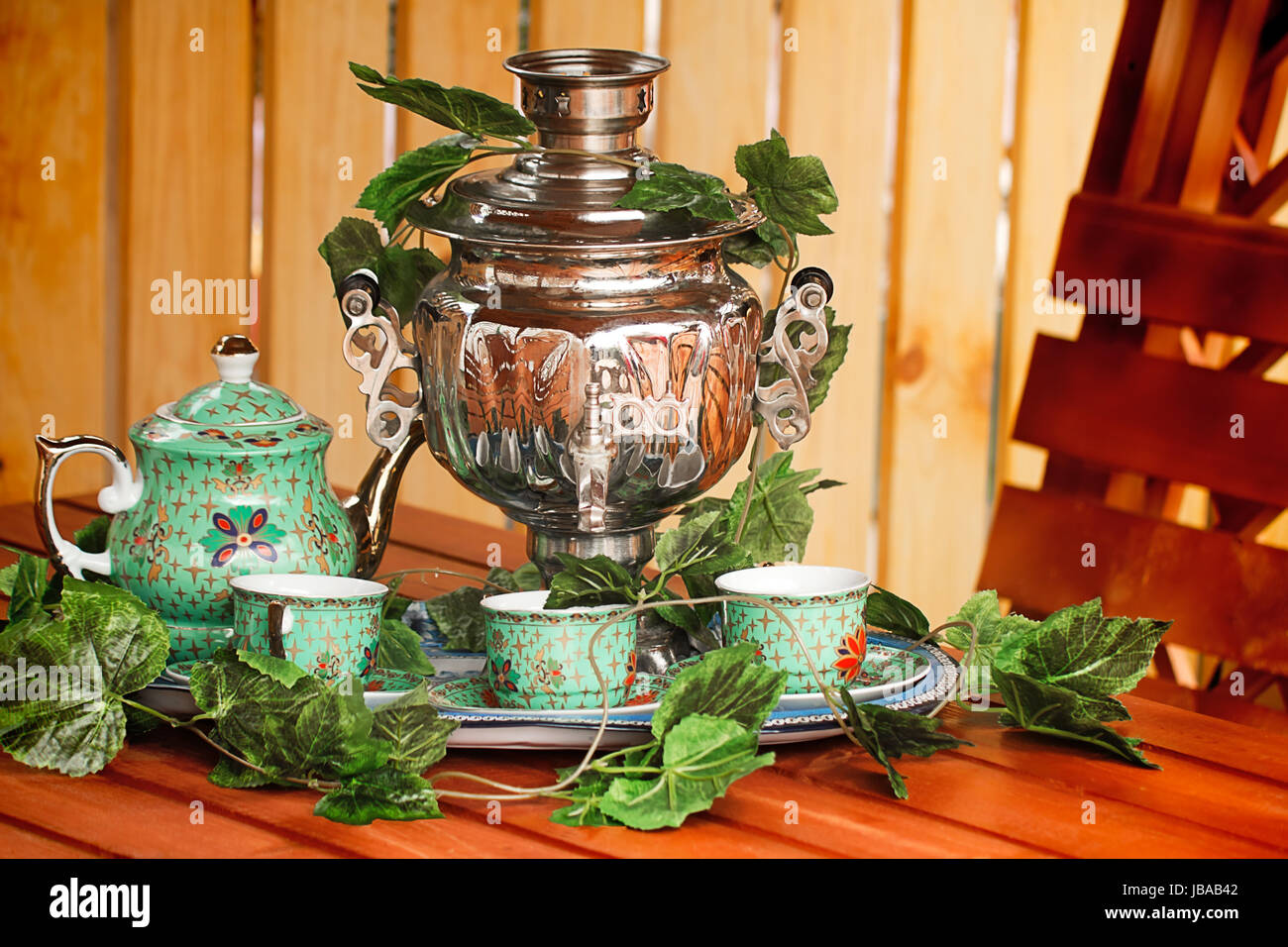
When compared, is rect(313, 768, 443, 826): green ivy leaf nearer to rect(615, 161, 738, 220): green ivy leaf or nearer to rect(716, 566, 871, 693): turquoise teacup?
rect(716, 566, 871, 693): turquoise teacup

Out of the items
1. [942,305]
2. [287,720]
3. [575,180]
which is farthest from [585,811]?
[942,305]

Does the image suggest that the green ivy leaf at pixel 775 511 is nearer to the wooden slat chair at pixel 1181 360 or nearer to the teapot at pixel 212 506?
the teapot at pixel 212 506

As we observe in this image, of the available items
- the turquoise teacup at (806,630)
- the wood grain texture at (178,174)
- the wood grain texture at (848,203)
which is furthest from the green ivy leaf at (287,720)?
the wood grain texture at (178,174)

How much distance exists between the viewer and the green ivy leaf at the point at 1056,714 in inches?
32.7

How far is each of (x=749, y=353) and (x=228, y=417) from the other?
1.04 feet

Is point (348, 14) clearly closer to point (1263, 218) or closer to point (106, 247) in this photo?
point (106, 247)

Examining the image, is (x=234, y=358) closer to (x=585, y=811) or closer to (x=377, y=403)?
(x=377, y=403)

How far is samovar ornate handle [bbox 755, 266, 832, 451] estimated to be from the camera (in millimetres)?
935

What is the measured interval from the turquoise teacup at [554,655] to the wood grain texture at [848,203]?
98cm

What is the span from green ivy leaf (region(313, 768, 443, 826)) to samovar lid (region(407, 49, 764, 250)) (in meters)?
0.31

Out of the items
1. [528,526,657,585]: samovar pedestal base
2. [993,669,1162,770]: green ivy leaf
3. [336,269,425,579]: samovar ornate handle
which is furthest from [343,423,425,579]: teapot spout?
[993,669,1162,770]: green ivy leaf

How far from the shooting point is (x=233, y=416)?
0.89 m

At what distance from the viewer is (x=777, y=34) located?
1.81 m

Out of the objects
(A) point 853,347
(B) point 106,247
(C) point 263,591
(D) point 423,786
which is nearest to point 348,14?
(B) point 106,247
